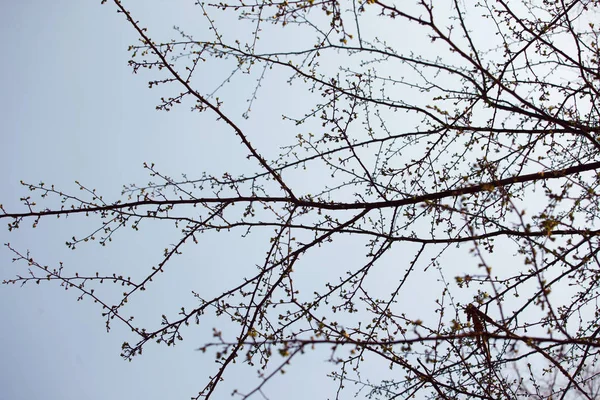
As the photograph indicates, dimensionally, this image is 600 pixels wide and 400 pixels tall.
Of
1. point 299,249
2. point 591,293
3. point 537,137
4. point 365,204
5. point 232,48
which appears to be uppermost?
point 232,48

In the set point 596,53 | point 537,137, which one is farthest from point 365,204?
point 596,53

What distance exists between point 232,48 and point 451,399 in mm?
2328

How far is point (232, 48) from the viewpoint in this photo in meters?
2.71

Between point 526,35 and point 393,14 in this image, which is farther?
point 526,35

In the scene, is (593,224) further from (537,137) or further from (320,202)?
(320,202)

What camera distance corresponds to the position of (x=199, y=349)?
1.45m

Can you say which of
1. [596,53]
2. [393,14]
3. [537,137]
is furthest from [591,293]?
[393,14]

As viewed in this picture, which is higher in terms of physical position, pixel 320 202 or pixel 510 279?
pixel 320 202

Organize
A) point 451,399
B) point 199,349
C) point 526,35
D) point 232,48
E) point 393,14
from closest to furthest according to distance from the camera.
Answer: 1. point 199,349
2. point 393,14
3. point 451,399
4. point 232,48
5. point 526,35

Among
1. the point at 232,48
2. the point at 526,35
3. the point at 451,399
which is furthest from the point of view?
the point at 526,35

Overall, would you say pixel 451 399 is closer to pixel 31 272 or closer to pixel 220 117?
pixel 220 117

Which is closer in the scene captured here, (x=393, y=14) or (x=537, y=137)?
(x=393, y=14)

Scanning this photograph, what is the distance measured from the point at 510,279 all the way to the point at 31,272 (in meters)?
2.85

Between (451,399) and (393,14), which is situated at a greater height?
(393,14)
